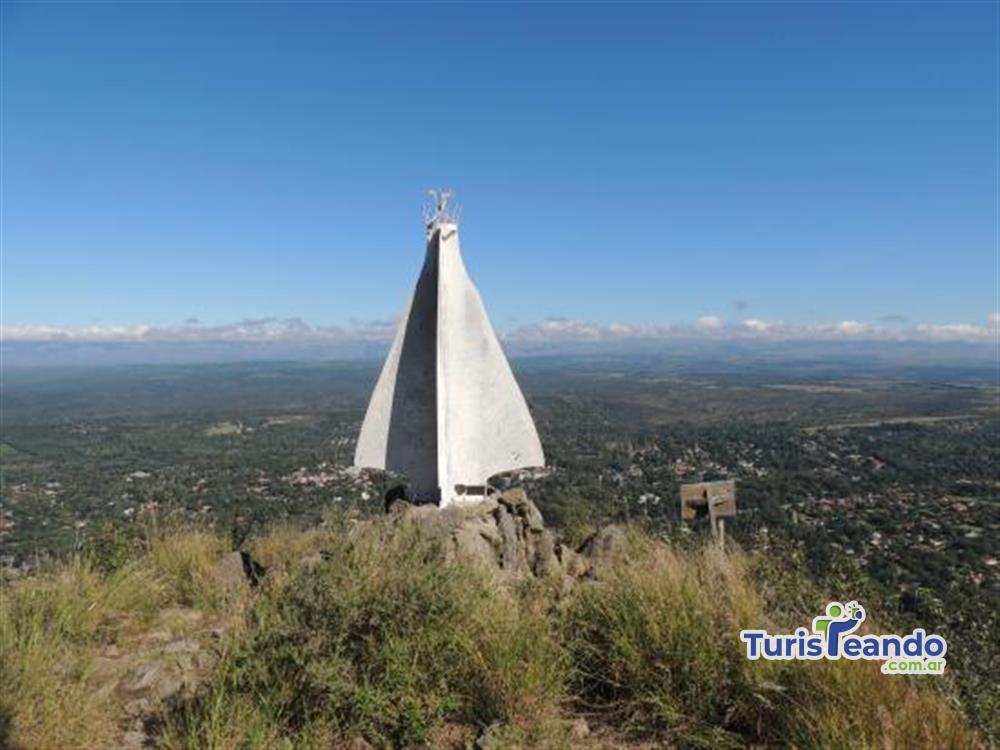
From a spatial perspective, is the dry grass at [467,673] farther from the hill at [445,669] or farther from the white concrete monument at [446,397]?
the white concrete monument at [446,397]

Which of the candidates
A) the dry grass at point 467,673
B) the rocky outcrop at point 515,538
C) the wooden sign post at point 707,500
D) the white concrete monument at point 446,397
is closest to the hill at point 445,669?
the dry grass at point 467,673

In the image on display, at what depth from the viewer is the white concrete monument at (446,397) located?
10906 millimetres

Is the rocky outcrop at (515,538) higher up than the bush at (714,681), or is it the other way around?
the bush at (714,681)

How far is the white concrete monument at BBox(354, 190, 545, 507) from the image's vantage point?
10906 millimetres

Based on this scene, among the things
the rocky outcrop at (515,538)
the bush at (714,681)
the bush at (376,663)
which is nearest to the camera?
the bush at (714,681)

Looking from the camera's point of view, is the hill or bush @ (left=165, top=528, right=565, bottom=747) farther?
bush @ (left=165, top=528, right=565, bottom=747)

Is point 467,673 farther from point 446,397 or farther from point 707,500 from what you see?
point 446,397

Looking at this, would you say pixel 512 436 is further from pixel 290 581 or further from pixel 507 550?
pixel 290 581

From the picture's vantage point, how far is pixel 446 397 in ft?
35.8

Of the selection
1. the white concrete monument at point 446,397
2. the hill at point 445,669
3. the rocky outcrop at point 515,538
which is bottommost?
the rocky outcrop at point 515,538

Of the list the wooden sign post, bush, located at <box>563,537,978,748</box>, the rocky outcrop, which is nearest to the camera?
bush, located at <box>563,537,978,748</box>

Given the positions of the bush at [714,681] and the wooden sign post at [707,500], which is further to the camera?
the wooden sign post at [707,500]

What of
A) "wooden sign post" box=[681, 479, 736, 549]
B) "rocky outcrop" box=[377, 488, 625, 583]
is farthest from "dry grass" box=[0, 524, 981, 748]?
"rocky outcrop" box=[377, 488, 625, 583]

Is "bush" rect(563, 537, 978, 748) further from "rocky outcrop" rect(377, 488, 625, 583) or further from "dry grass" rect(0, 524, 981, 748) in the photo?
"rocky outcrop" rect(377, 488, 625, 583)
